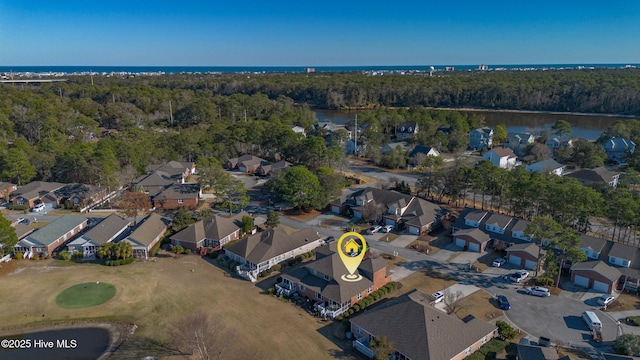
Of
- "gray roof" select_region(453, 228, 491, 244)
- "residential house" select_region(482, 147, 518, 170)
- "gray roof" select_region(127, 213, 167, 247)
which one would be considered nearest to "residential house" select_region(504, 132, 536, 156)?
"residential house" select_region(482, 147, 518, 170)

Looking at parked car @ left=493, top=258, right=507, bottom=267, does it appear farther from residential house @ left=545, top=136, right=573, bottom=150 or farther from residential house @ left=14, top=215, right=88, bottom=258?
residential house @ left=545, top=136, right=573, bottom=150

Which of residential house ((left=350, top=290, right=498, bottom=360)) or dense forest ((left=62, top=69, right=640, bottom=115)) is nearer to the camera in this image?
residential house ((left=350, top=290, right=498, bottom=360))

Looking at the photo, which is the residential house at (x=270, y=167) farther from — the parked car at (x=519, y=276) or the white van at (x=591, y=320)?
the white van at (x=591, y=320)

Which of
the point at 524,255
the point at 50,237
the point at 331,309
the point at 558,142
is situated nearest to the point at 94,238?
the point at 50,237

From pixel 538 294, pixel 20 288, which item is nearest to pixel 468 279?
pixel 538 294

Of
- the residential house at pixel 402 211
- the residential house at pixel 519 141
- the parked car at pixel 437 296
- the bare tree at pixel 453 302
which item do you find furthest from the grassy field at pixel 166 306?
the residential house at pixel 519 141

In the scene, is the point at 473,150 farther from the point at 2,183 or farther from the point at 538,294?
the point at 2,183

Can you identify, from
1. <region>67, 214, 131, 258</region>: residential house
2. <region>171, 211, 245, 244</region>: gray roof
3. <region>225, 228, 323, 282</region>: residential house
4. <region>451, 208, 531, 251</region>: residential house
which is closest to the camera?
<region>225, 228, 323, 282</region>: residential house
